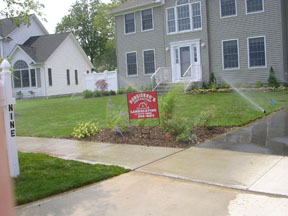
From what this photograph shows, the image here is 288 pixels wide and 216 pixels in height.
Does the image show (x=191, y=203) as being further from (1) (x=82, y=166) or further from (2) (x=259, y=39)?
(2) (x=259, y=39)

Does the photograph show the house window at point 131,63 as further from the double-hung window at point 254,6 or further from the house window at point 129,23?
the double-hung window at point 254,6

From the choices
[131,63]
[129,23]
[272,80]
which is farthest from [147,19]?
[272,80]

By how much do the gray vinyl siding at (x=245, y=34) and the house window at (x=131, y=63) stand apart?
6102 millimetres

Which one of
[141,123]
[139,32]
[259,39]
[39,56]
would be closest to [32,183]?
[141,123]

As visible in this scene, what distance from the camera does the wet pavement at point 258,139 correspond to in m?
6.96

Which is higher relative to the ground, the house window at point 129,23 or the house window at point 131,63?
the house window at point 129,23

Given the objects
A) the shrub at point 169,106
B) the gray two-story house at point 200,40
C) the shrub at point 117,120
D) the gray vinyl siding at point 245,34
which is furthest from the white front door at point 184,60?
the shrub at point 169,106

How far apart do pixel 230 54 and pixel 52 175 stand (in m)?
17.7

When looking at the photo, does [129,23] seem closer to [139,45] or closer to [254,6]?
[139,45]

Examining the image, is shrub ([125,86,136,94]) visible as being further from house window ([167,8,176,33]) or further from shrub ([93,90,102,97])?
house window ([167,8,176,33])

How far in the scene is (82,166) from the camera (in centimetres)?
628

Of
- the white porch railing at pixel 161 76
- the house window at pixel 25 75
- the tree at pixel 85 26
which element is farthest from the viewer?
the tree at pixel 85 26

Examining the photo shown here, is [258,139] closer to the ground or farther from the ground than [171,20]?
closer to the ground

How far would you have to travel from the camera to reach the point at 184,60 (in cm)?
2291
